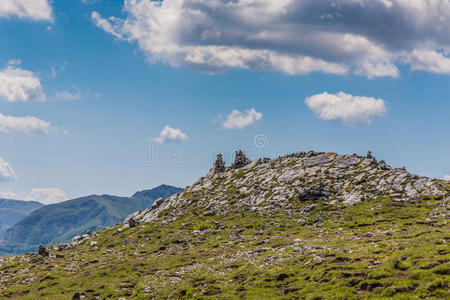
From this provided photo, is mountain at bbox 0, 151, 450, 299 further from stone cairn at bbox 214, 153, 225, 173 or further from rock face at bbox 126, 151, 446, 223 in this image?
stone cairn at bbox 214, 153, 225, 173

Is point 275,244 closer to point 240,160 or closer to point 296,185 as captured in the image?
point 296,185

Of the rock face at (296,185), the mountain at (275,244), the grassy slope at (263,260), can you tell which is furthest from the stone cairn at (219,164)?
the grassy slope at (263,260)

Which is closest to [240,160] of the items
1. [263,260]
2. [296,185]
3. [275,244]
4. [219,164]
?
[219,164]

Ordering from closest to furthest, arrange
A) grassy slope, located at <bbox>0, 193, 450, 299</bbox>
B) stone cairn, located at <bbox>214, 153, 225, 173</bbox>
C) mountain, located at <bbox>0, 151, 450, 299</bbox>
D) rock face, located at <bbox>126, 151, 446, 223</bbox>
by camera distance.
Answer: grassy slope, located at <bbox>0, 193, 450, 299</bbox> → mountain, located at <bbox>0, 151, 450, 299</bbox> → rock face, located at <bbox>126, 151, 446, 223</bbox> → stone cairn, located at <bbox>214, 153, 225, 173</bbox>

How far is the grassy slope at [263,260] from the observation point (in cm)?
2936

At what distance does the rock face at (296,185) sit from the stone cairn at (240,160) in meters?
1.70

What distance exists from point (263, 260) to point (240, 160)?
89589 millimetres

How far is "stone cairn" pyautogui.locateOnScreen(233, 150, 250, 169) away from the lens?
131 metres

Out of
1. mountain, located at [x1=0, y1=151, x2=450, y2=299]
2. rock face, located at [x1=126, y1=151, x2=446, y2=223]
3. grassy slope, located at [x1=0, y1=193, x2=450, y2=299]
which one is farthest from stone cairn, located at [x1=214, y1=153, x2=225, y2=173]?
grassy slope, located at [x1=0, y1=193, x2=450, y2=299]

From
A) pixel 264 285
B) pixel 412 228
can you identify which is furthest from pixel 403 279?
pixel 412 228

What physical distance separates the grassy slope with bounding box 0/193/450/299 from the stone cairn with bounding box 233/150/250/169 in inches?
1614

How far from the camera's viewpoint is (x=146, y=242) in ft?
254

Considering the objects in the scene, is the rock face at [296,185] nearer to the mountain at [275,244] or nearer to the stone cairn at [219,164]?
the mountain at [275,244]

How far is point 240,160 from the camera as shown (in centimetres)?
13238
